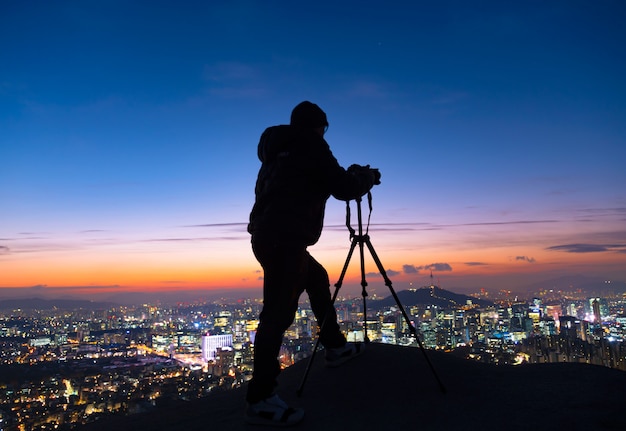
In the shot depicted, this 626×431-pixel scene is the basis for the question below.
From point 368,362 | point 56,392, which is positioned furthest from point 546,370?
point 56,392

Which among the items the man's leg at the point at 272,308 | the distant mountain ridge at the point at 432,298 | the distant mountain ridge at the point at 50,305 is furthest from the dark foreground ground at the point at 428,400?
the distant mountain ridge at the point at 50,305

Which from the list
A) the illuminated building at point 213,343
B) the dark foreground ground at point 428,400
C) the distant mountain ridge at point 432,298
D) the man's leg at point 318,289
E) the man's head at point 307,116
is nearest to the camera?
the dark foreground ground at point 428,400

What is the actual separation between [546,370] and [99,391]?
686 inches

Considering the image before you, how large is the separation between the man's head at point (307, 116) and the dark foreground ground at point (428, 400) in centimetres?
215

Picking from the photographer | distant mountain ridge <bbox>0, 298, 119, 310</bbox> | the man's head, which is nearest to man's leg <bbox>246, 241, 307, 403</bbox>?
the photographer

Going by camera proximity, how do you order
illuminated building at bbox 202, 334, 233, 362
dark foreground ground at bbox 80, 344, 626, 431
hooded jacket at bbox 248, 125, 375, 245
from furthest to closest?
illuminated building at bbox 202, 334, 233, 362, hooded jacket at bbox 248, 125, 375, 245, dark foreground ground at bbox 80, 344, 626, 431

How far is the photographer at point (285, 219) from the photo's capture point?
2.59 meters

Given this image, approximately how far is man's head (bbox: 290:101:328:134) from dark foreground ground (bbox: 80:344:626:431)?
7.04ft

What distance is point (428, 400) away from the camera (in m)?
2.75

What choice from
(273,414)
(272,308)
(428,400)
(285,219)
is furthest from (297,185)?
(428,400)

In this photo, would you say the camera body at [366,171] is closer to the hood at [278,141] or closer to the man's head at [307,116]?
the man's head at [307,116]

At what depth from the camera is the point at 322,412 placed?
9.08 feet

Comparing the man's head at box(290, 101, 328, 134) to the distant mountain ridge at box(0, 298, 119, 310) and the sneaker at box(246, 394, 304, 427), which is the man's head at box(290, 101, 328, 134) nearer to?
the sneaker at box(246, 394, 304, 427)

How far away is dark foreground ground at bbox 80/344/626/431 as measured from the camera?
7.86 ft
